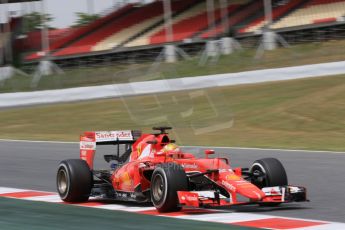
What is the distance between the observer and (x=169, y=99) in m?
7.58

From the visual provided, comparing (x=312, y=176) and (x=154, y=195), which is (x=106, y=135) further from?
(x=312, y=176)

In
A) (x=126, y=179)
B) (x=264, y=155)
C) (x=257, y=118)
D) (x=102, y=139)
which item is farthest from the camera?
(x=257, y=118)

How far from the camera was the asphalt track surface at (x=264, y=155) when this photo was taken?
8172mm

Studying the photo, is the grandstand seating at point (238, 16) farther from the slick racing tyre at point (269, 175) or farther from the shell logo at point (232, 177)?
the shell logo at point (232, 177)

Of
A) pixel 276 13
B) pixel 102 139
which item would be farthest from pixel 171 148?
pixel 276 13

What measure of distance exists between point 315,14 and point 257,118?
53.6ft

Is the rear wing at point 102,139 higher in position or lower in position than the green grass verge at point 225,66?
lower

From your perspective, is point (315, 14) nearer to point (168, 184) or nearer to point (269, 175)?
point (269, 175)

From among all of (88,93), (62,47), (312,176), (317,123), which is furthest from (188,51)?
(312,176)

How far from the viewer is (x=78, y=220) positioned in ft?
25.4

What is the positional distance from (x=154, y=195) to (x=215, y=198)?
69 centimetres

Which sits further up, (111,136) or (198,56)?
(198,56)

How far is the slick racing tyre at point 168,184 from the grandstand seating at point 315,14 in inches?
1174

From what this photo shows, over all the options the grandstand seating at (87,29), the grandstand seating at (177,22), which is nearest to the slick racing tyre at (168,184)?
the grandstand seating at (177,22)
